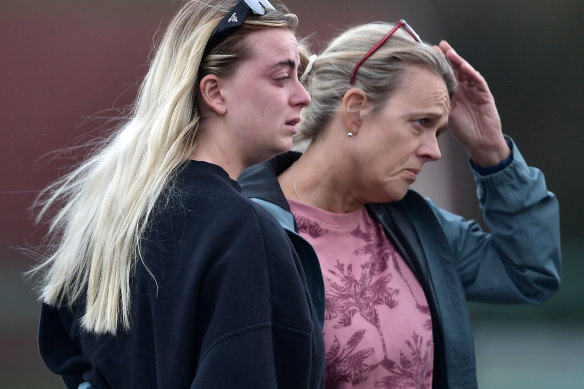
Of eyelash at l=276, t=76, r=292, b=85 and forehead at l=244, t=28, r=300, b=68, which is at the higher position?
forehead at l=244, t=28, r=300, b=68

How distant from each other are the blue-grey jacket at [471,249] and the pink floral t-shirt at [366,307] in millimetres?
52

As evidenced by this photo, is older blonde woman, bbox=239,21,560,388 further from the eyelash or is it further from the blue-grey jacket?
the eyelash

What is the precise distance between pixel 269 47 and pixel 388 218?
74cm

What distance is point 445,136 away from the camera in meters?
3.08

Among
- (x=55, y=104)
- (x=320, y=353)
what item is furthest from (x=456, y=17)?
(x=320, y=353)

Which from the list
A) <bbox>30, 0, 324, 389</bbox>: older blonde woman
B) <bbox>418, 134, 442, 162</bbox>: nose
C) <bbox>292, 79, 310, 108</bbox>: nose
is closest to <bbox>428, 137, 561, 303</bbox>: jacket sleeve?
<bbox>418, 134, 442, 162</bbox>: nose

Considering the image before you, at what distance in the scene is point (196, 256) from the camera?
49.5 inches

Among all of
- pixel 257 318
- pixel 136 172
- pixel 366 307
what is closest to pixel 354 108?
pixel 366 307

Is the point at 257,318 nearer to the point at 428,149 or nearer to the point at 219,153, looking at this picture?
the point at 219,153

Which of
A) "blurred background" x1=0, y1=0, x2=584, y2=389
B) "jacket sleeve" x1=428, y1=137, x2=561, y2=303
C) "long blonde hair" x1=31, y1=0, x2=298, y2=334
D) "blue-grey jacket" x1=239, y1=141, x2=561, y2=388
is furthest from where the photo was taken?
"blurred background" x1=0, y1=0, x2=584, y2=389

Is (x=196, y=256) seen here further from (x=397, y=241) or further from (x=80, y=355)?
(x=397, y=241)

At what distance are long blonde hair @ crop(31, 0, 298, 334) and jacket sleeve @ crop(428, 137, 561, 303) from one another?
0.89m

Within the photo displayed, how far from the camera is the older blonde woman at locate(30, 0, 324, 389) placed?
1243 millimetres

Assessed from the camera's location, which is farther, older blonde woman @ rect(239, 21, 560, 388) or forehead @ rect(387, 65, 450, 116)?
forehead @ rect(387, 65, 450, 116)
